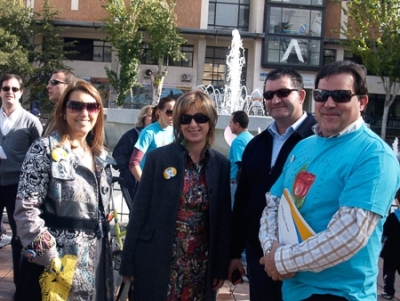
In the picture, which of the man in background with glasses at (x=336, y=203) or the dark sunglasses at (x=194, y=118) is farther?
the dark sunglasses at (x=194, y=118)

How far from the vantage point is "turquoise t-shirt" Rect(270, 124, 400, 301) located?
227cm

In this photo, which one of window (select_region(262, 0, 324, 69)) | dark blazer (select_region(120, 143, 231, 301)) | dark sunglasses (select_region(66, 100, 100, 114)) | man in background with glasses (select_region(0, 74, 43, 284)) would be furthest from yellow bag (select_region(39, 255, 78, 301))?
window (select_region(262, 0, 324, 69))

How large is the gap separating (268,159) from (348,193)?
49.5 inches

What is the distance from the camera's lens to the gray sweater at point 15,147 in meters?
5.20

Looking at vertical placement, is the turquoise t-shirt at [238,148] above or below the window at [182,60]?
below

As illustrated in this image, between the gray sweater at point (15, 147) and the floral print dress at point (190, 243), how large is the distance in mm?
2472

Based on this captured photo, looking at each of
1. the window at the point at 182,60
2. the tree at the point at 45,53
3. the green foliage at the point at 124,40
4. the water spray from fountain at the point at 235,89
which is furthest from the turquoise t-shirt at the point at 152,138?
the window at the point at 182,60

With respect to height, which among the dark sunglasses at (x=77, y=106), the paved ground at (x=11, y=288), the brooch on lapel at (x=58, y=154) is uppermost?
the dark sunglasses at (x=77, y=106)

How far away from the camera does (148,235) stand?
330 centimetres

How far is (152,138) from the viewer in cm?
610

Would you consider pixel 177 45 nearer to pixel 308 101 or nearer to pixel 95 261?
pixel 308 101

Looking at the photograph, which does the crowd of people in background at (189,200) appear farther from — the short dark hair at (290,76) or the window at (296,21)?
the window at (296,21)

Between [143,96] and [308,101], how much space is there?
41.0ft

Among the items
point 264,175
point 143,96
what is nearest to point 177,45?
point 143,96
